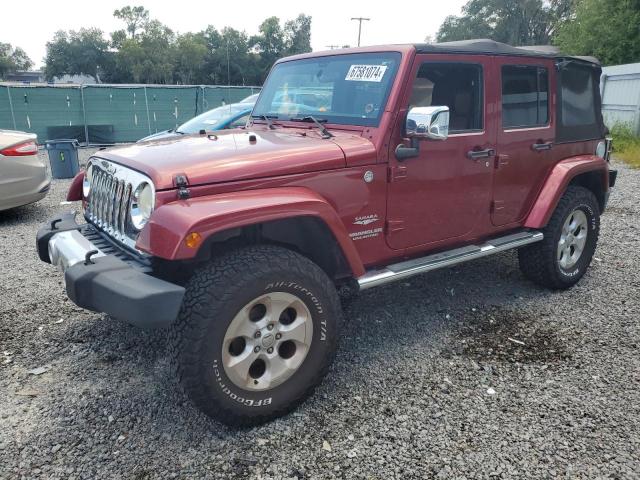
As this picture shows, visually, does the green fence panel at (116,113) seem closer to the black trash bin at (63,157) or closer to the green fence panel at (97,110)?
the green fence panel at (97,110)

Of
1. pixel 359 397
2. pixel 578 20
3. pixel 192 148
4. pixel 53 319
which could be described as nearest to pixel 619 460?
pixel 359 397

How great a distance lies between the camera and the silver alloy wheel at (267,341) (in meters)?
2.55

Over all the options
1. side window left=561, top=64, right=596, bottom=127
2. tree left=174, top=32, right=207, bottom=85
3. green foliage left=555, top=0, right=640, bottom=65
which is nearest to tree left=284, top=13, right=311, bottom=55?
tree left=174, top=32, right=207, bottom=85

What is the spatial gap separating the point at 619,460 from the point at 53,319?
3.79 m

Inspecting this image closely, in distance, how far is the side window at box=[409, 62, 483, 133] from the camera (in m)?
3.41

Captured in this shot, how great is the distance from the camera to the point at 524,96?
392 cm

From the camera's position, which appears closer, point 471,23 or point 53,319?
point 53,319

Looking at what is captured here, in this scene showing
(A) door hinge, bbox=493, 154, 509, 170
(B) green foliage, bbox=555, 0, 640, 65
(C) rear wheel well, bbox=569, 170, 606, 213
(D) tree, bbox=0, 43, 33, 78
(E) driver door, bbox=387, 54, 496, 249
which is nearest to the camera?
(E) driver door, bbox=387, 54, 496, 249

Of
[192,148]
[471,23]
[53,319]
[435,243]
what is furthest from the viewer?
[471,23]

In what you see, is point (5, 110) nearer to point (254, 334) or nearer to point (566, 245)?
point (254, 334)

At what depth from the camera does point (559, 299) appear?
14.2ft

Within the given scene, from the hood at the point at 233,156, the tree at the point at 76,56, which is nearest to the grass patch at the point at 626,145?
the hood at the point at 233,156

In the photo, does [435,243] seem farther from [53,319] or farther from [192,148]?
[53,319]

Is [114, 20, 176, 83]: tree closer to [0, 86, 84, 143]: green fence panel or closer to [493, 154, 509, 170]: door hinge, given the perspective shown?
[0, 86, 84, 143]: green fence panel
